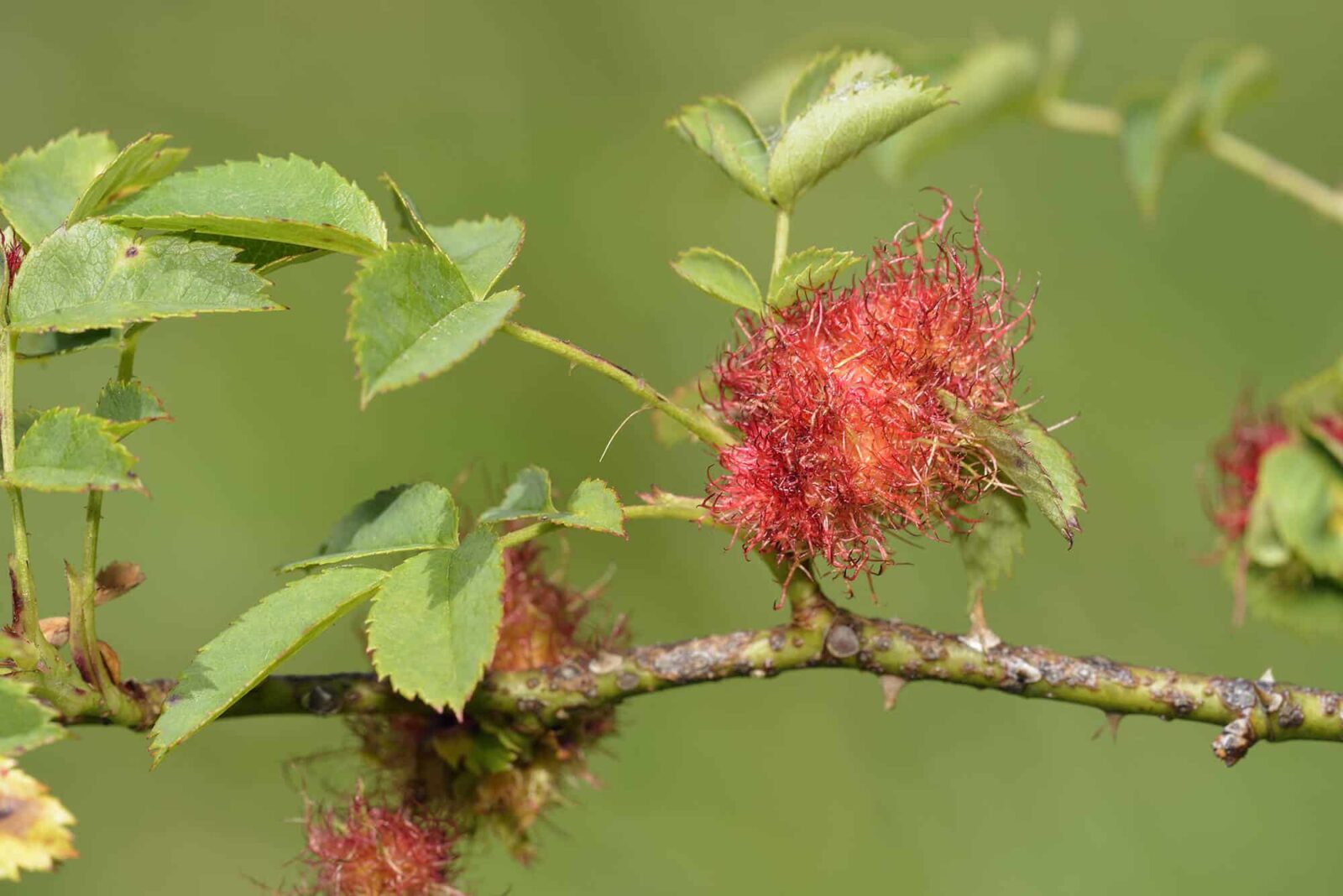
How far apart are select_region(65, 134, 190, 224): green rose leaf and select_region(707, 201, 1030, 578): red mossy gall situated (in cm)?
60

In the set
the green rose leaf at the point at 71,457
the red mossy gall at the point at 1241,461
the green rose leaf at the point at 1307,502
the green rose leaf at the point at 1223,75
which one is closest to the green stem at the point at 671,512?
the green rose leaf at the point at 71,457

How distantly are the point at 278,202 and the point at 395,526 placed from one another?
0.35 metres

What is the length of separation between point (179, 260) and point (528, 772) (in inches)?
34.2

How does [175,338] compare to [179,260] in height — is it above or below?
below

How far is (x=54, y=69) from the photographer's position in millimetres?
5152

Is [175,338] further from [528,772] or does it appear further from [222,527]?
[528,772]

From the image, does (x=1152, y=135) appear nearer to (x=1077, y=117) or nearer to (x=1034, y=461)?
(x=1077, y=117)

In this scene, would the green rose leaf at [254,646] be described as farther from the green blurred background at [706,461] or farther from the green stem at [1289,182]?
the green blurred background at [706,461]

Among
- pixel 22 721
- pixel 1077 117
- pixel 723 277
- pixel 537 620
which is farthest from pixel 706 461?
pixel 22 721

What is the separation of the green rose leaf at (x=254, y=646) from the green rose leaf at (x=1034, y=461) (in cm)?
62

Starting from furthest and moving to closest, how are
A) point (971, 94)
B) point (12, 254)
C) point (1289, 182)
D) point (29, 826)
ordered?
1. point (971, 94)
2. point (1289, 182)
3. point (12, 254)
4. point (29, 826)

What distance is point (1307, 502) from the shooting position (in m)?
1.78

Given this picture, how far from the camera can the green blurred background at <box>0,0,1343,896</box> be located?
418 centimetres

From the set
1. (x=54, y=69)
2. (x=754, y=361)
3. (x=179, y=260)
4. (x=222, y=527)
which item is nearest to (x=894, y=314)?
(x=754, y=361)
